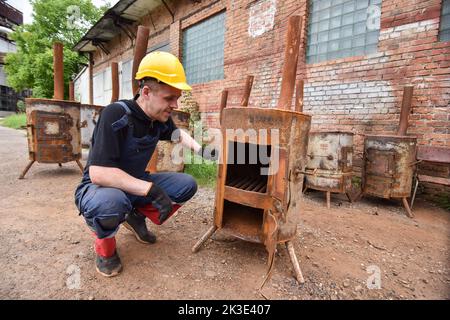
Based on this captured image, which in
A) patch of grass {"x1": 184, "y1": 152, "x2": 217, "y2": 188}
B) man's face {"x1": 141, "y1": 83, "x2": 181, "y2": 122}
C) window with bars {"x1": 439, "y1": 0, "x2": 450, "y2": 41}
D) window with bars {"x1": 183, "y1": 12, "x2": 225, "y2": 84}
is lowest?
patch of grass {"x1": 184, "y1": 152, "x2": 217, "y2": 188}

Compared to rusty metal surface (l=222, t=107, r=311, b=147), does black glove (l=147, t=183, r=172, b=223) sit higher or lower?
lower

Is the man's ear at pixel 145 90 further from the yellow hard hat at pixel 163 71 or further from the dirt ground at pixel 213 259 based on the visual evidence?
the dirt ground at pixel 213 259

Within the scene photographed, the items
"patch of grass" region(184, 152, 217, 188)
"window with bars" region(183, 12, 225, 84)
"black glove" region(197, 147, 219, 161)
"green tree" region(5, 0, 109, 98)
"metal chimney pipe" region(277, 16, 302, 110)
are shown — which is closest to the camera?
"metal chimney pipe" region(277, 16, 302, 110)

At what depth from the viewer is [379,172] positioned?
352cm

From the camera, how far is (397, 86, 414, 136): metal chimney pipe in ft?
11.6

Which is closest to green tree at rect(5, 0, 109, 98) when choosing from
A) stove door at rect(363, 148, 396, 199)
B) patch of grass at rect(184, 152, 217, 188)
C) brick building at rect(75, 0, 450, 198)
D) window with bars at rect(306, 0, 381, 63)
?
brick building at rect(75, 0, 450, 198)

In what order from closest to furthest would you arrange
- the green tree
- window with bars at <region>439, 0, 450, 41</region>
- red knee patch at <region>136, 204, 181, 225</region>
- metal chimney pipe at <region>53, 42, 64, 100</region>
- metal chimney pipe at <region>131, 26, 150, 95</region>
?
red knee patch at <region>136, 204, 181, 225</region>
metal chimney pipe at <region>131, 26, 150, 95</region>
window with bars at <region>439, 0, 450, 41</region>
metal chimney pipe at <region>53, 42, 64, 100</region>
the green tree

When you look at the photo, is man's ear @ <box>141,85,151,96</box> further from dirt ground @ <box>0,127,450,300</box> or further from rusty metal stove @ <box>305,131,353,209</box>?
rusty metal stove @ <box>305,131,353,209</box>

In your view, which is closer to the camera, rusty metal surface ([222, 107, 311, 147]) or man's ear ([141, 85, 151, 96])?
rusty metal surface ([222, 107, 311, 147])

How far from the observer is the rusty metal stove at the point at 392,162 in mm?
3340

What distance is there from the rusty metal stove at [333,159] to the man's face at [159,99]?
2465 millimetres

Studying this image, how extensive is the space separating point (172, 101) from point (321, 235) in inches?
75.2

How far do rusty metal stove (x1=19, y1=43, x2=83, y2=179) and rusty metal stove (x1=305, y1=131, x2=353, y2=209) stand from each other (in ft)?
12.6

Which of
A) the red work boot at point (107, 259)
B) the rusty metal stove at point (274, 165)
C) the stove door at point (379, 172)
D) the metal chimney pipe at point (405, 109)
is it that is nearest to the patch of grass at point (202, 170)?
the rusty metal stove at point (274, 165)
